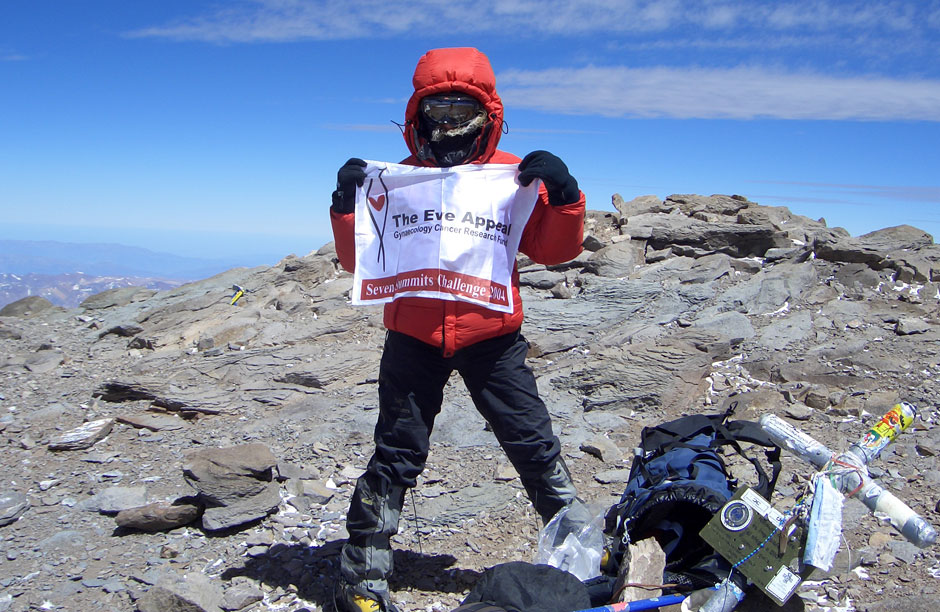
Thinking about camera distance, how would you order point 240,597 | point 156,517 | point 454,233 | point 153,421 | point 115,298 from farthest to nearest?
point 115,298
point 153,421
point 156,517
point 240,597
point 454,233

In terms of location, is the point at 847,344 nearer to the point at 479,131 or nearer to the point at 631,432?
the point at 631,432

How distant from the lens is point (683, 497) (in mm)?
3445

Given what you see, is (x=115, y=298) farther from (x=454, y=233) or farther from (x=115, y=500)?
(x=454, y=233)

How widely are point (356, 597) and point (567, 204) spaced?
91.9 inches

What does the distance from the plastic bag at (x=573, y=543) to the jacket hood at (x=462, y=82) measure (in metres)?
2.01

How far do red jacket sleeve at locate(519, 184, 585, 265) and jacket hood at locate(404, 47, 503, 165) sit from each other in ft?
1.38

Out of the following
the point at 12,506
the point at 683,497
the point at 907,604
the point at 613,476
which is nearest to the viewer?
the point at 907,604

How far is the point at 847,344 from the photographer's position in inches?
302

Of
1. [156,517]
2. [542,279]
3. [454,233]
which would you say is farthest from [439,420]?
[542,279]

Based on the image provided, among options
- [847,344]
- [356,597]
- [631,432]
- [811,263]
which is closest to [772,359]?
[847,344]

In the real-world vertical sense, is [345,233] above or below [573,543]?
above

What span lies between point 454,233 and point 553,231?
1.69 ft

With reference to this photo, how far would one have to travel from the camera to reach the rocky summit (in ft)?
13.5

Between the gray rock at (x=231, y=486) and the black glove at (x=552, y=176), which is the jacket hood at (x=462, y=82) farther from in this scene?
the gray rock at (x=231, y=486)
